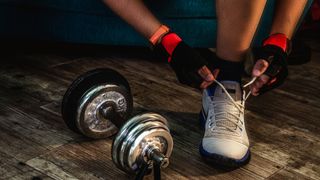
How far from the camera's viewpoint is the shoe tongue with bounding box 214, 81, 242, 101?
1.17 meters

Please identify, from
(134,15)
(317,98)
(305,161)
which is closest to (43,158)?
(134,15)

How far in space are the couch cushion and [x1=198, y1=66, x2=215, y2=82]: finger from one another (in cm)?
46

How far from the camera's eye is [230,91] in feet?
3.86

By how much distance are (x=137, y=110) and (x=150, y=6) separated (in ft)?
1.13

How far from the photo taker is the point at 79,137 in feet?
3.80

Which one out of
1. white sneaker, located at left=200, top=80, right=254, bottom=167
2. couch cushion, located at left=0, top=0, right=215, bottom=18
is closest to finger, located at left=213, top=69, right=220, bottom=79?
white sneaker, located at left=200, top=80, right=254, bottom=167

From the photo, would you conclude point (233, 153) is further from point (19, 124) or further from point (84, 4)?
point (84, 4)

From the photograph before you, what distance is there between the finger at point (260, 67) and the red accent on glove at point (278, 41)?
70mm

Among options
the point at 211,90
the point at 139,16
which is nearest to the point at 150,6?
the point at 139,16

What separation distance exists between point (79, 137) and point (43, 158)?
0.38 feet

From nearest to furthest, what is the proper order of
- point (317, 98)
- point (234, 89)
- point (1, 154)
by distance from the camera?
1. point (1, 154)
2. point (234, 89)
3. point (317, 98)

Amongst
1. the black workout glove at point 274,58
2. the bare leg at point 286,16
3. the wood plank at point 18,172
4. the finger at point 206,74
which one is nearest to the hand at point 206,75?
the finger at point 206,74

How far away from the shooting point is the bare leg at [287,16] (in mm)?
1229

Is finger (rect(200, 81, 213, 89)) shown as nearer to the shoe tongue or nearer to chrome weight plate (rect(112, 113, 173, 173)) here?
the shoe tongue
